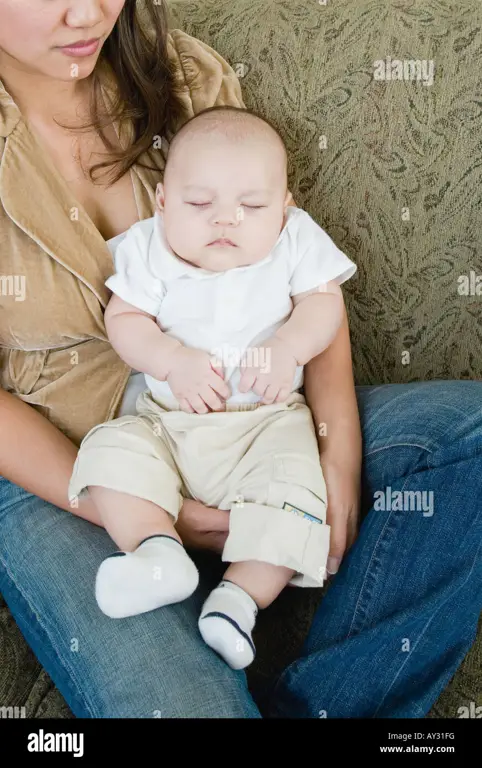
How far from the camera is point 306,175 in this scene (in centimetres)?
143

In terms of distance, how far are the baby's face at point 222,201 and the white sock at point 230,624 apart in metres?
0.46

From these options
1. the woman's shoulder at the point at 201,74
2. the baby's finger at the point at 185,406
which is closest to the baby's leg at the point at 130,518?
the baby's finger at the point at 185,406

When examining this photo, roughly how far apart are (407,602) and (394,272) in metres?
0.61

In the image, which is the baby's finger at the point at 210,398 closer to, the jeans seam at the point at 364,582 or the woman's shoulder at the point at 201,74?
the jeans seam at the point at 364,582

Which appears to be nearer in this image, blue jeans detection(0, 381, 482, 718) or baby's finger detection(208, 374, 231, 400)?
blue jeans detection(0, 381, 482, 718)

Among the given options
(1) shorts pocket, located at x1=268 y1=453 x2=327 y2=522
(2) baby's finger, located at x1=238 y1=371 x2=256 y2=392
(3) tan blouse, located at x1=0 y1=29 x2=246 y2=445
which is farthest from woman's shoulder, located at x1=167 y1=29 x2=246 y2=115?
(1) shorts pocket, located at x1=268 y1=453 x2=327 y2=522

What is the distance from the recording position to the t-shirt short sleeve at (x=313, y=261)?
1212 mm

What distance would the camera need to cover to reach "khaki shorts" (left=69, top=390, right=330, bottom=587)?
3.53 feet

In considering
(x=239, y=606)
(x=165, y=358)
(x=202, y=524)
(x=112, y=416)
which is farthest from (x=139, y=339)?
(x=239, y=606)

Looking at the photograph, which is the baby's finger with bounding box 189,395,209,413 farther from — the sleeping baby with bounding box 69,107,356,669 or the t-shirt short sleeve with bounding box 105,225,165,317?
the t-shirt short sleeve with bounding box 105,225,165,317

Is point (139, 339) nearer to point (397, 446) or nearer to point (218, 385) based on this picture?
point (218, 385)

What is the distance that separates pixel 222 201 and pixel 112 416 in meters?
0.38

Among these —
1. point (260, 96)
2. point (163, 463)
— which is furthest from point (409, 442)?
point (260, 96)
